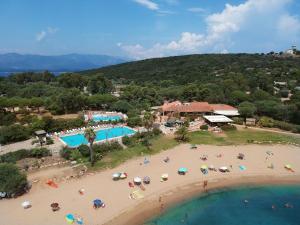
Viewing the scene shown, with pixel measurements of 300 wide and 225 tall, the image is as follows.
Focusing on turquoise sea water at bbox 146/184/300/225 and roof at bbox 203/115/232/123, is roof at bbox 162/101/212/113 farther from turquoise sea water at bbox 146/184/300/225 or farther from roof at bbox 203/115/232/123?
turquoise sea water at bbox 146/184/300/225

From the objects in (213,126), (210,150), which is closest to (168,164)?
(210,150)

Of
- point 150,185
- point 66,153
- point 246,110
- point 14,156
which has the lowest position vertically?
point 150,185

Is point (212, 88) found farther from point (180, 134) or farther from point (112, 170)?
point (112, 170)

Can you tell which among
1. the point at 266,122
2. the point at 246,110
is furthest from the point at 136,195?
the point at 246,110

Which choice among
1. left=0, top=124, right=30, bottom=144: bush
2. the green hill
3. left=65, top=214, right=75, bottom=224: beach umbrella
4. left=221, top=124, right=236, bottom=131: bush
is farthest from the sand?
the green hill

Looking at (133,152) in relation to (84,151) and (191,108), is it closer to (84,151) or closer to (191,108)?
(84,151)

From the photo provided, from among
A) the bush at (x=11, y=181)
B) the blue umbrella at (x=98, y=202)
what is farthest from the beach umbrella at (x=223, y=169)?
the bush at (x=11, y=181)

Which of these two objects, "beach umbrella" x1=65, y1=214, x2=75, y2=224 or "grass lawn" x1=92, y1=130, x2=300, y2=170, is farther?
"grass lawn" x1=92, y1=130, x2=300, y2=170
